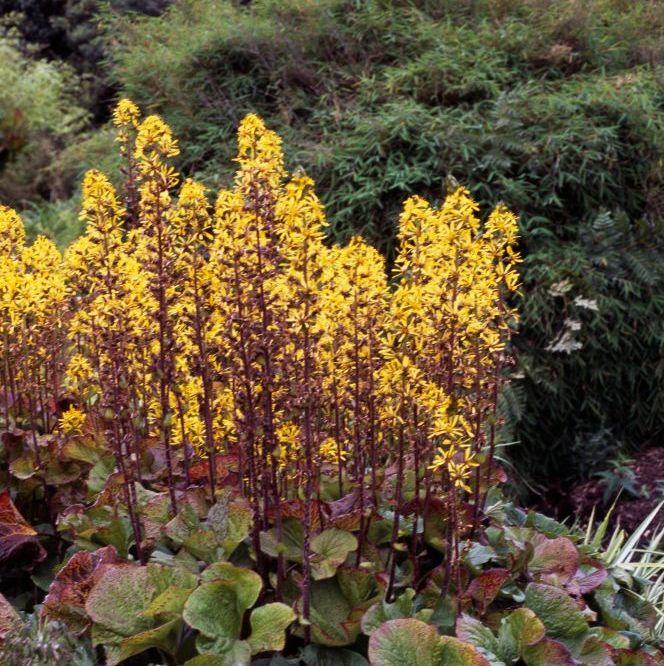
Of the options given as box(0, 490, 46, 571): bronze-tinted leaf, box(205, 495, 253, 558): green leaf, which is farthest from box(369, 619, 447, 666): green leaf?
box(0, 490, 46, 571): bronze-tinted leaf

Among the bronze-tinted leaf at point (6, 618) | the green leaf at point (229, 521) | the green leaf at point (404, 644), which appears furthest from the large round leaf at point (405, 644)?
the bronze-tinted leaf at point (6, 618)

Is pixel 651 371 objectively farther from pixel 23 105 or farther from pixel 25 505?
pixel 23 105

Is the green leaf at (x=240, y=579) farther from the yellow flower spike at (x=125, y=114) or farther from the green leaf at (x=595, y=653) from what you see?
the yellow flower spike at (x=125, y=114)

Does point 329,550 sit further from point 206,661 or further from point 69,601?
point 69,601

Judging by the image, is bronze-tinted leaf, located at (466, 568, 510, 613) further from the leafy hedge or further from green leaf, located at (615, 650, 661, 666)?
the leafy hedge

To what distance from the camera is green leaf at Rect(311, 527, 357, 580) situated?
2.27 m

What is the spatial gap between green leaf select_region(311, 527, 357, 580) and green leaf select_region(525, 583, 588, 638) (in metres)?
0.49

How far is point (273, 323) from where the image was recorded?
2.24 metres

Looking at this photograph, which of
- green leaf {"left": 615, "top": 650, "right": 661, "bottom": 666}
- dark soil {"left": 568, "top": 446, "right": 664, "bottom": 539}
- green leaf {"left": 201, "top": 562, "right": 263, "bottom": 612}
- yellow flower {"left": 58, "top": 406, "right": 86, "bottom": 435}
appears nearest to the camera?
green leaf {"left": 201, "top": 562, "right": 263, "bottom": 612}

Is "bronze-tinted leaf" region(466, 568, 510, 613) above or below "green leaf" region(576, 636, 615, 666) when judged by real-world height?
above

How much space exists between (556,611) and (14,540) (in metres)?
1.46

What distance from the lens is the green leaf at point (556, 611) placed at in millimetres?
2355

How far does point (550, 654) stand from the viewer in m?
2.18

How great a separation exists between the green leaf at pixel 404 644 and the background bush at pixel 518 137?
8.80ft
